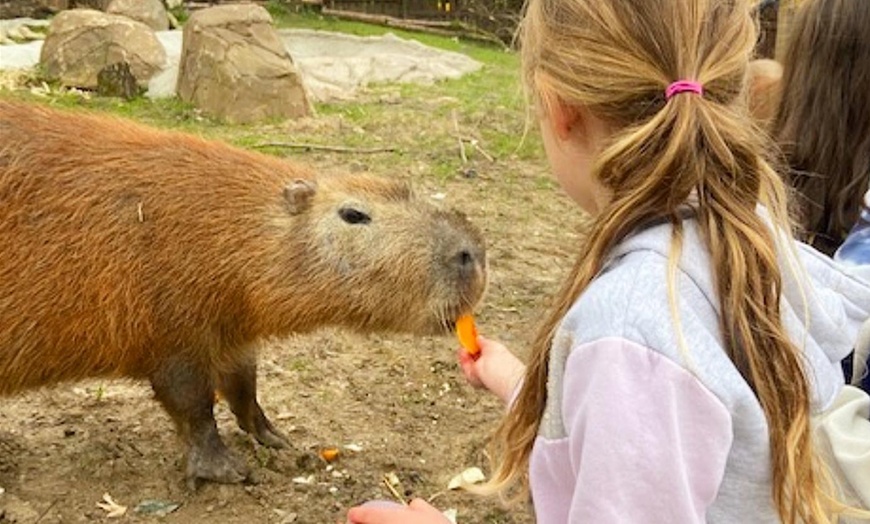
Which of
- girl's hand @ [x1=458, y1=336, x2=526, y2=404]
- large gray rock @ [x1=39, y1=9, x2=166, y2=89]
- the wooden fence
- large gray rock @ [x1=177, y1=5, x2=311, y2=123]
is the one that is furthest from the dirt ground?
the wooden fence

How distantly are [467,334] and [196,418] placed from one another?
2.82 feet

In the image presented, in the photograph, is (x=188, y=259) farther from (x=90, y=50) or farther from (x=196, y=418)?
(x=90, y=50)

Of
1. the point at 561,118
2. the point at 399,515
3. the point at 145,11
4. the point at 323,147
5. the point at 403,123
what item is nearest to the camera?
the point at 561,118

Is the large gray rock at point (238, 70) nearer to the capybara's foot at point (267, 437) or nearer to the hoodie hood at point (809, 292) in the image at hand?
the capybara's foot at point (267, 437)

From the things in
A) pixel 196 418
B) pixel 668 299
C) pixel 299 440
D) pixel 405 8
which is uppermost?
pixel 668 299

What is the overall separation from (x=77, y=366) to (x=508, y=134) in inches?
197

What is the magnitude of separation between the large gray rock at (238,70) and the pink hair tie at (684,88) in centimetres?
637

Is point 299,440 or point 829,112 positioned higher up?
point 829,112

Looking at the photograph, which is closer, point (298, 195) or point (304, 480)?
point (298, 195)

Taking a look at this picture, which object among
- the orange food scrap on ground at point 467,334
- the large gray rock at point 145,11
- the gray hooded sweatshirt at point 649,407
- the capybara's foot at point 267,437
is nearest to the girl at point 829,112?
the orange food scrap on ground at point 467,334

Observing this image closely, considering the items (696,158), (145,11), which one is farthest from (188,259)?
(145,11)

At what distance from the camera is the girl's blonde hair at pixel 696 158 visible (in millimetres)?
1402

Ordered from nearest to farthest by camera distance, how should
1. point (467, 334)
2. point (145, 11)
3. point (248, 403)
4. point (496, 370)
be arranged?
1. point (496, 370)
2. point (467, 334)
3. point (248, 403)
4. point (145, 11)

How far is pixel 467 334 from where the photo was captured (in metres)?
2.68
